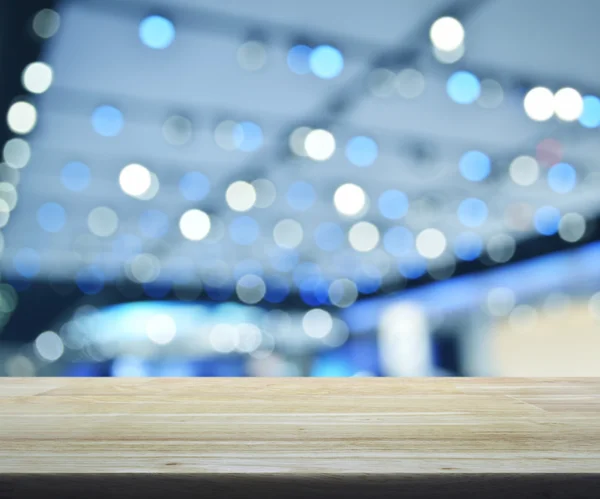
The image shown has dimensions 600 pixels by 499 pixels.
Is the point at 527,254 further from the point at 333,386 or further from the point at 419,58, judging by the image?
the point at 333,386

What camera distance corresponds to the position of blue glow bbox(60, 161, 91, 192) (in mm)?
3852

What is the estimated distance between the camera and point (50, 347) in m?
6.92

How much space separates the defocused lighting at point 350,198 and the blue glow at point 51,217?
7.09ft

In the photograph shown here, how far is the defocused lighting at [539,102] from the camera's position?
3047mm

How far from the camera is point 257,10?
97.8 inches

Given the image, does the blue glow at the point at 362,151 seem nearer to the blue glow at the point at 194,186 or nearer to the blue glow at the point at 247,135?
the blue glow at the point at 247,135

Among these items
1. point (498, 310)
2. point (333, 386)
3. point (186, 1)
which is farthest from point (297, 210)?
point (333, 386)

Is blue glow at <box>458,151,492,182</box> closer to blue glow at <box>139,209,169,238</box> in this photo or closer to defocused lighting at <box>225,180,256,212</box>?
defocused lighting at <box>225,180,256,212</box>

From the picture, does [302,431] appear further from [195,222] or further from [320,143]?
[195,222]

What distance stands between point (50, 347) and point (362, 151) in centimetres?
498

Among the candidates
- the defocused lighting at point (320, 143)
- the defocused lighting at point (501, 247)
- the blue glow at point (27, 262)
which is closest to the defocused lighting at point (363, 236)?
the defocused lighting at point (501, 247)

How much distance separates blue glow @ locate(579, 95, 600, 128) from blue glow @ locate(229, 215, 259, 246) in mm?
2967

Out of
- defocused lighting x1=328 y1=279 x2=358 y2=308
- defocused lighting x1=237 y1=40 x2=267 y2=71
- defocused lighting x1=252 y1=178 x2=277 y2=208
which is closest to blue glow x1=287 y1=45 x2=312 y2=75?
defocused lighting x1=237 y1=40 x2=267 y2=71

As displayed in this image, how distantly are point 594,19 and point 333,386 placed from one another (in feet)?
9.39
